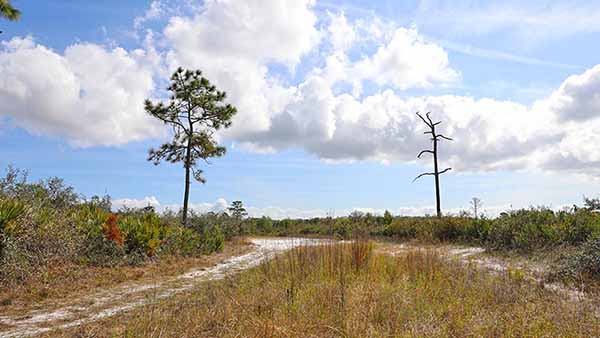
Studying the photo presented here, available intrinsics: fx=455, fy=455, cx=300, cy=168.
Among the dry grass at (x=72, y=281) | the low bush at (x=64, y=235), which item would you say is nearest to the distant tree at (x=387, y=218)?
the low bush at (x=64, y=235)

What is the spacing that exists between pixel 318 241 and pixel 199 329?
4.14 metres

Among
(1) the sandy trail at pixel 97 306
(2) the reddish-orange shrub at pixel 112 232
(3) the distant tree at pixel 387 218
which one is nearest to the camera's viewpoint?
(1) the sandy trail at pixel 97 306

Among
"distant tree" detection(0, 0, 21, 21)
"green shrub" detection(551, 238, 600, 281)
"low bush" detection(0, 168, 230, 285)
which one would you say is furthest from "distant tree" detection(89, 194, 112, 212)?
"green shrub" detection(551, 238, 600, 281)

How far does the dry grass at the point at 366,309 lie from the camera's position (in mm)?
4871

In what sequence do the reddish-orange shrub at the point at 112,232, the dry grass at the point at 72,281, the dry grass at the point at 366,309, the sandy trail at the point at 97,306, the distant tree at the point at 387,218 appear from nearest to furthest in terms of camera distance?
1. the dry grass at the point at 366,309
2. the sandy trail at the point at 97,306
3. the dry grass at the point at 72,281
4. the reddish-orange shrub at the point at 112,232
5. the distant tree at the point at 387,218

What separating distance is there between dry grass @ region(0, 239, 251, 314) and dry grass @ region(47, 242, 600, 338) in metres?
2.47

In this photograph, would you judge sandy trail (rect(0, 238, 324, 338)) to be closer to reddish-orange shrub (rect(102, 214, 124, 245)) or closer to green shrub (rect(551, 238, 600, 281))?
reddish-orange shrub (rect(102, 214, 124, 245))

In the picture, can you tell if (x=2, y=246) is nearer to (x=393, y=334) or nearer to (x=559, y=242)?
(x=393, y=334)

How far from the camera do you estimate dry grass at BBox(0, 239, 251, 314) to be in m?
7.76

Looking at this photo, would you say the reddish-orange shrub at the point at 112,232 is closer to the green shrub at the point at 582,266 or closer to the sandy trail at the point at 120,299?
the sandy trail at the point at 120,299

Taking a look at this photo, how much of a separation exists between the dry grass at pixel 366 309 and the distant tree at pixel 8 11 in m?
12.7

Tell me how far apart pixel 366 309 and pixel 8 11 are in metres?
15.7

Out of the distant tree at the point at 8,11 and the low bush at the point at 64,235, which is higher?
the distant tree at the point at 8,11

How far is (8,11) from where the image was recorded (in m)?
15.0
